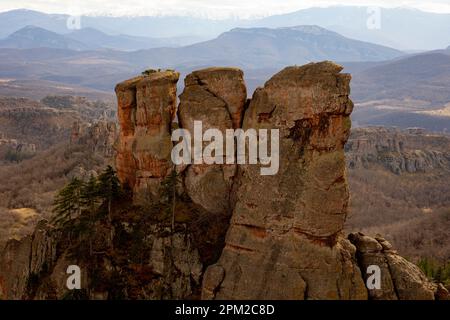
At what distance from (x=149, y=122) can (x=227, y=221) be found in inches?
384

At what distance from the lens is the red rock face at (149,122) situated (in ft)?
140

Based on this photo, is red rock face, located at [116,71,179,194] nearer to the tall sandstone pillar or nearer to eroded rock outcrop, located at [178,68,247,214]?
eroded rock outcrop, located at [178,68,247,214]

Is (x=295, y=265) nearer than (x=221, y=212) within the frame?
Yes

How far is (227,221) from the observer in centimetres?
4091

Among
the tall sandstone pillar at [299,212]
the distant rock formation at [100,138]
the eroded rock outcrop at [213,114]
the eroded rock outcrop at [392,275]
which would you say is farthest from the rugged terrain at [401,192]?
the distant rock formation at [100,138]

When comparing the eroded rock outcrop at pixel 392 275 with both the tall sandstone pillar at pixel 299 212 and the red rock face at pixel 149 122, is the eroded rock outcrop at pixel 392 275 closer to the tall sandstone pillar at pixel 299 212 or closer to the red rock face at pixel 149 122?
the tall sandstone pillar at pixel 299 212

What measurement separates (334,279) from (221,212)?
32.9 ft

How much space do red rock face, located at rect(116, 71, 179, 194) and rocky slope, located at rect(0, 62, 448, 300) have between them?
0.08m

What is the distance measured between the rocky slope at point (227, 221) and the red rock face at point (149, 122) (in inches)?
3.3

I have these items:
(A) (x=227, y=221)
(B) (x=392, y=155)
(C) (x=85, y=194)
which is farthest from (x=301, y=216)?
(B) (x=392, y=155)

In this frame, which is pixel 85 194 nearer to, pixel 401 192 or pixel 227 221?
pixel 227 221
